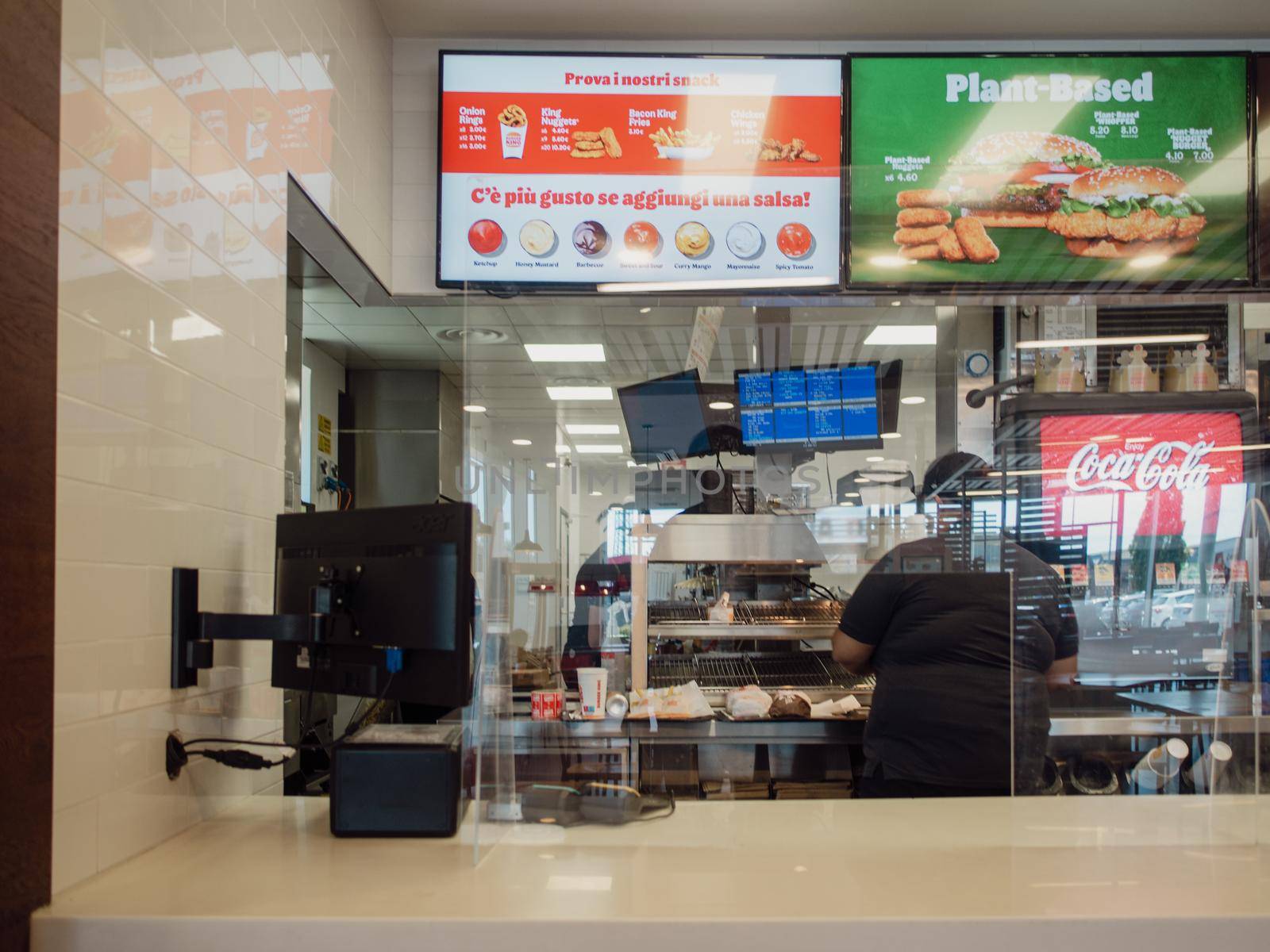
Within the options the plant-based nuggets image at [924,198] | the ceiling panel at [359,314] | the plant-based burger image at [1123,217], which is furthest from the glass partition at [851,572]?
the ceiling panel at [359,314]

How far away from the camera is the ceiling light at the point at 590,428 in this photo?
7.11 ft

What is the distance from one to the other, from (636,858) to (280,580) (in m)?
0.84

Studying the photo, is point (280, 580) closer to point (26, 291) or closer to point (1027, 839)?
point (26, 291)

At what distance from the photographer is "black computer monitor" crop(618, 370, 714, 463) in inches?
93.0

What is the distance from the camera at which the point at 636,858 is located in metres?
1.54

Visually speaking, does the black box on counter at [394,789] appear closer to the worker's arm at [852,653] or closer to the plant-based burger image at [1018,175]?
the worker's arm at [852,653]

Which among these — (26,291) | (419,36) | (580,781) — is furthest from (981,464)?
(419,36)

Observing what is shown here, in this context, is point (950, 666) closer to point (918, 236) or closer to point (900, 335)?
point (900, 335)

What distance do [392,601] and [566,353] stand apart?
2.35ft

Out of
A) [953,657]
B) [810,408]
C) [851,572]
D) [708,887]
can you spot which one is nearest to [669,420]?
[810,408]

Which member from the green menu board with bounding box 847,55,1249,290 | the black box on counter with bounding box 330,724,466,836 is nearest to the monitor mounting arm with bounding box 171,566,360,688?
the black box on counter with bounding box 330,724,466,836

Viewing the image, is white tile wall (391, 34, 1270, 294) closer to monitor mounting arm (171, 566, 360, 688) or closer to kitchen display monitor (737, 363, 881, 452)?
kitchen display monitor (737, 363, 881, 452)

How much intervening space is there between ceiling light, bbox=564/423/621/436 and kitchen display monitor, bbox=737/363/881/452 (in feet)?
1.13

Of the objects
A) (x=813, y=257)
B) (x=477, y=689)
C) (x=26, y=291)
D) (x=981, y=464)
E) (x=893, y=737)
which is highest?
(x=813, y=257)
